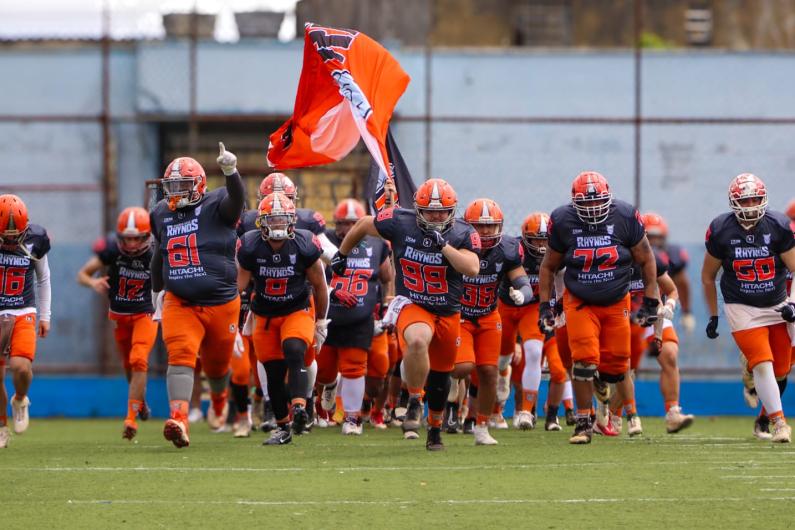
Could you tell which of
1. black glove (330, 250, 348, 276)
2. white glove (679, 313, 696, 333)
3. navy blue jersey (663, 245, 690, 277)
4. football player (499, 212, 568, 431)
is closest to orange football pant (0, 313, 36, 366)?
black glove (330, 250, 348, 276)

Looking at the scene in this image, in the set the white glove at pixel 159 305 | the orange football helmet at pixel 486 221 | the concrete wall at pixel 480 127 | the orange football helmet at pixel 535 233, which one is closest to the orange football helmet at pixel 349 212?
the orange football helmet at pixel 486 221

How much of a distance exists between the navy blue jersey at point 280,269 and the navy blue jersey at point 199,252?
0.68 metres

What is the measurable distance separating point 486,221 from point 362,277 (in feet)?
5.33

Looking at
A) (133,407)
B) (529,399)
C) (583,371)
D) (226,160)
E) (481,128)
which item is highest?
(481,128)

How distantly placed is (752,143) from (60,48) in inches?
369

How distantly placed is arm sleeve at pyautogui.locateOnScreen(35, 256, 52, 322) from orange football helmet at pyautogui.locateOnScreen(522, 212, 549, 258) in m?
4.33

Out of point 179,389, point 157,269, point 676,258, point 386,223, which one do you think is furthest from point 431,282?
point 676,258

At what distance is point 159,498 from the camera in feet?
27.4

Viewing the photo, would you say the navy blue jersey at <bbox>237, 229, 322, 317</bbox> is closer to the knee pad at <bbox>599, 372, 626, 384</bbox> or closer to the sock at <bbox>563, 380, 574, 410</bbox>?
the knee pad at <bbox>599, 372, 626, 384</bbox>

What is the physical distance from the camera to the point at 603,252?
1166 cm

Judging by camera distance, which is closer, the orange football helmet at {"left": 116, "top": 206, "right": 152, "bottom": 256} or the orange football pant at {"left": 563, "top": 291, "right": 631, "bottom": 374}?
the orange football pant at {"left": 563, "top": 291, "right": 631, "bottom": 374}

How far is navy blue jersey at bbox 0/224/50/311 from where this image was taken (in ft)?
40.6

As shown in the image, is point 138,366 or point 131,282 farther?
point 131,282

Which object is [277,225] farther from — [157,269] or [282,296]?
[157,269]
